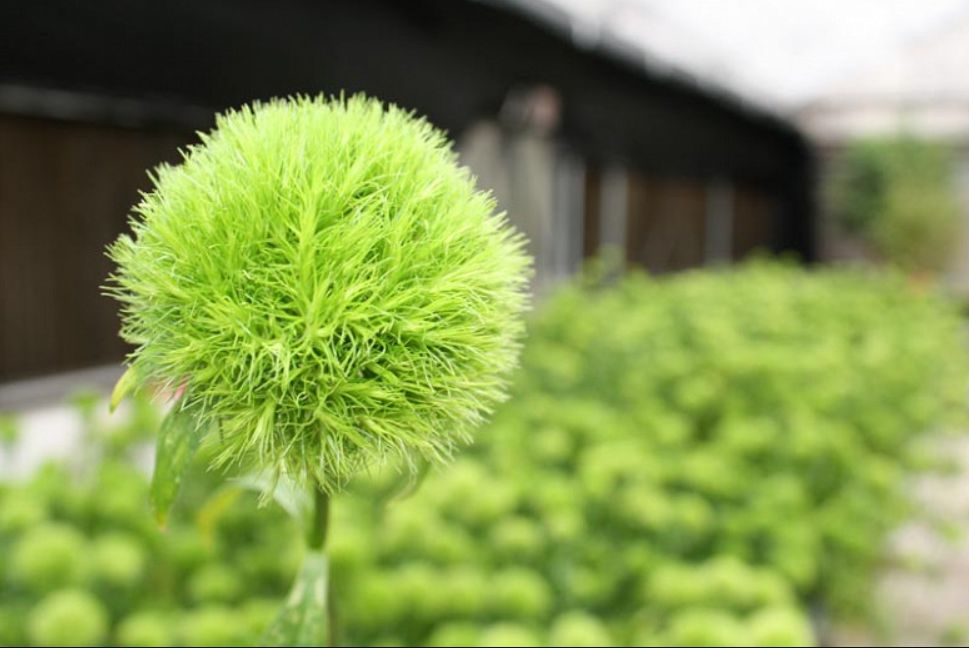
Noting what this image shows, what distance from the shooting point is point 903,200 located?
1210 cm

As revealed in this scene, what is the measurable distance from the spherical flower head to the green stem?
0.28ft

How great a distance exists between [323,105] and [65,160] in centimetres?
263

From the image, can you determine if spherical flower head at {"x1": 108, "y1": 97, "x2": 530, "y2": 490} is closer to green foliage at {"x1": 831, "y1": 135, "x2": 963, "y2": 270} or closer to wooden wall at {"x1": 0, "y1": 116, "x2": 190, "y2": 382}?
wooden wall at {"x1": 0, "y1": 116, "x2": 190, "y2": 382}

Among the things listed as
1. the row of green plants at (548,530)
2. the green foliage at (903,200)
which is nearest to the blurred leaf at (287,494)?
the row of green plants at (548,530)

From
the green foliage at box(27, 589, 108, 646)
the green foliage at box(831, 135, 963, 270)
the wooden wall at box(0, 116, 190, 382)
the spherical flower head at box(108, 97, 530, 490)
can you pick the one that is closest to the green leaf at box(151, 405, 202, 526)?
the spherical flower head at box(108, 97, 530, 490)

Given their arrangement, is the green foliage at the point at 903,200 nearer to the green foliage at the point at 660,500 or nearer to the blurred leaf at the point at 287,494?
the green foliage at the point at 660,500

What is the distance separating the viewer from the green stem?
1.84ft

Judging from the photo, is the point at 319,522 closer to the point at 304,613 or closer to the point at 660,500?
the point at 304,613

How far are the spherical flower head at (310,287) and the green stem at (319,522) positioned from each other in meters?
0.09

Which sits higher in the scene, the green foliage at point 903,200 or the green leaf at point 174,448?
the green foliage at point 903,200

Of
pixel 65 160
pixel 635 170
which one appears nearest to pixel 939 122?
pixel 635 170

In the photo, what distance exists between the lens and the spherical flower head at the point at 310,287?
444 millimetres

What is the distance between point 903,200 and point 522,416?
11856mm

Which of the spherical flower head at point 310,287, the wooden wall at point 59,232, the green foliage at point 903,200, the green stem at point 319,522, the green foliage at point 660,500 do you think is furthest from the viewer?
→ the green foliage at point 903,200
